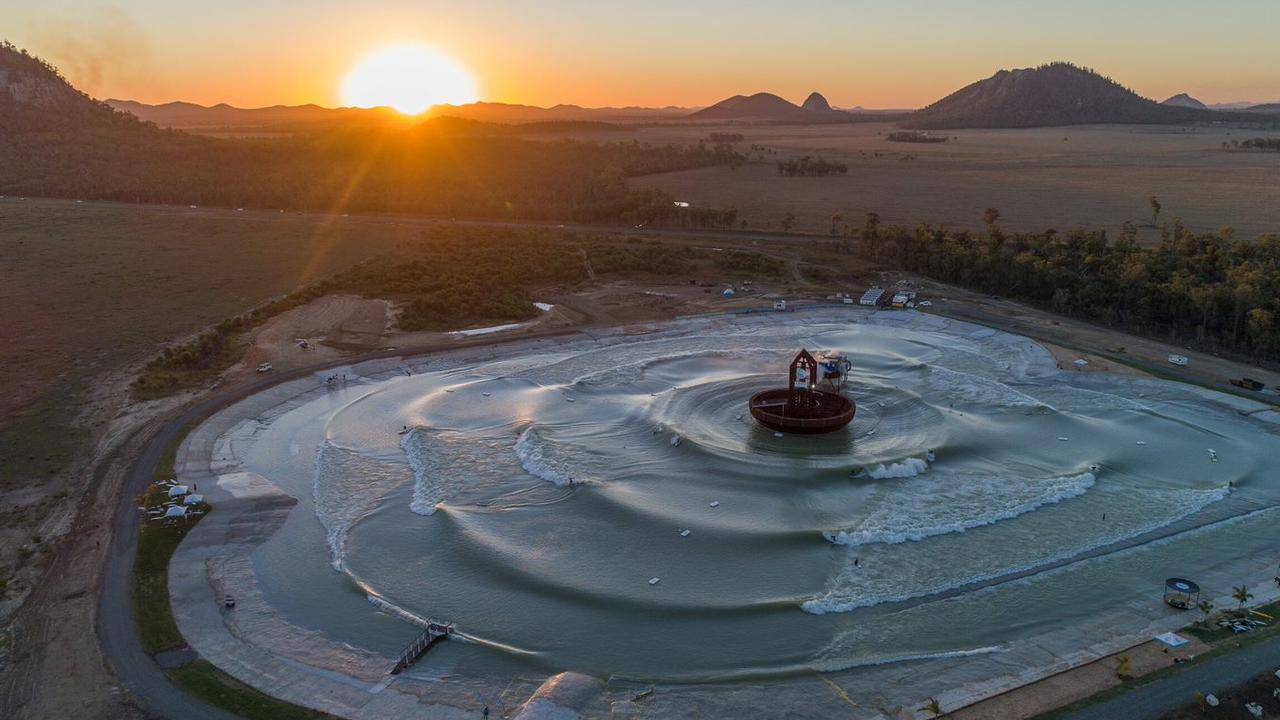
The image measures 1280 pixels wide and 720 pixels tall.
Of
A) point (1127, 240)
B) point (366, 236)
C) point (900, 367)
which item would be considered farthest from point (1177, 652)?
point (366, 236)

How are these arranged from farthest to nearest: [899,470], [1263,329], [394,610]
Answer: [1263,329], [899,470], [394,610]

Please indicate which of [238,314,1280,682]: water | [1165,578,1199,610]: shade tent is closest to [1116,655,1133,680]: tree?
[238,314,1280,682]: water

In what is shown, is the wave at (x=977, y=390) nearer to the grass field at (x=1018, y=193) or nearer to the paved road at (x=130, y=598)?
the paved road at (x=130, y=598)

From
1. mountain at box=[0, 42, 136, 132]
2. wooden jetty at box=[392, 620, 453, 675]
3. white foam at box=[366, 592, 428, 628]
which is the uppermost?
mountain at box=[0, 42, 136, 132]

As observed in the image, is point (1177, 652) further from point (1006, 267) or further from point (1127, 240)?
point (1127, 240)

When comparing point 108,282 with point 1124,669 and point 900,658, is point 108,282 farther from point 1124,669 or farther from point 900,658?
point 1124,669

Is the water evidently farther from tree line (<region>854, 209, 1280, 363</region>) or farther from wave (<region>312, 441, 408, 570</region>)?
tree line (<region>854, 209, 1280, 363</region>)

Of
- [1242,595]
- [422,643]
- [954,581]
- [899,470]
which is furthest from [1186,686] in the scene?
[422,643]
